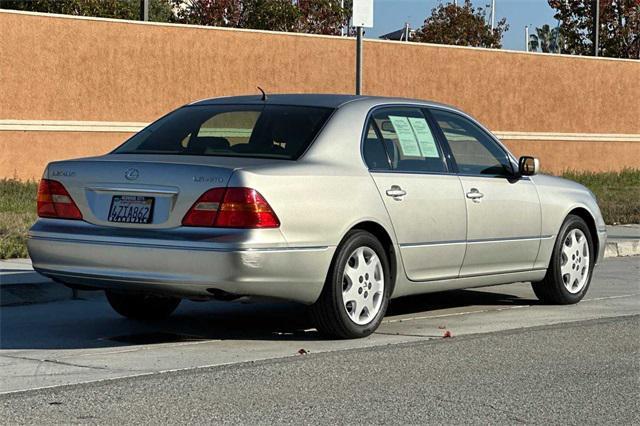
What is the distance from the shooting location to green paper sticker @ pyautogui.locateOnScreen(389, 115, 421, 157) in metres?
9.20

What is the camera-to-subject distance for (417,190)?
29.6ft

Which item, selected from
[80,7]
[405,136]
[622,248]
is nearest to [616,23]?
[80,7]

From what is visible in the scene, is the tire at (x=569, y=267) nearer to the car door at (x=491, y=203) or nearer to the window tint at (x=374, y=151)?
the car door at (x=491, y=203)

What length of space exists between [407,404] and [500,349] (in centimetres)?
188

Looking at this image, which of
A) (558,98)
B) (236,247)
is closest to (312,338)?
A: (236,247)

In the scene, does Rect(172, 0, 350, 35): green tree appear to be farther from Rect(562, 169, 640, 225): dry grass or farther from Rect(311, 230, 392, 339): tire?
Rect(311, 230, 392, 339): tire

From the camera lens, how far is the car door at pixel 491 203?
951cm

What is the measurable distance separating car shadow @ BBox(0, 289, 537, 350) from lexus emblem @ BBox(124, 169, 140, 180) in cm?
109

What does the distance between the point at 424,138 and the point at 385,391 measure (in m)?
3.07

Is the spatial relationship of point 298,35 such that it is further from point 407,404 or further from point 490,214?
point 407,404

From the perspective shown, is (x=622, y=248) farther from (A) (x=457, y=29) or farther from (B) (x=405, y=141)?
(A) (x=457, y=29)

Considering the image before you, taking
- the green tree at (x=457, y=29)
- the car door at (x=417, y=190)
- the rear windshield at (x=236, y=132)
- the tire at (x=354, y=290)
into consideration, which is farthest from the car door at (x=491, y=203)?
the green tree at (x=457, y=29)

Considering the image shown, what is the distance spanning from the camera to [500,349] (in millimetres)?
8164

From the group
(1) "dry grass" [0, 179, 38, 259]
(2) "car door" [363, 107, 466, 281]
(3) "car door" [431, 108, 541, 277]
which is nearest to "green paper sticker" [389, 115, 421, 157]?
(2) "car door" [363, 107, 466, 281]
